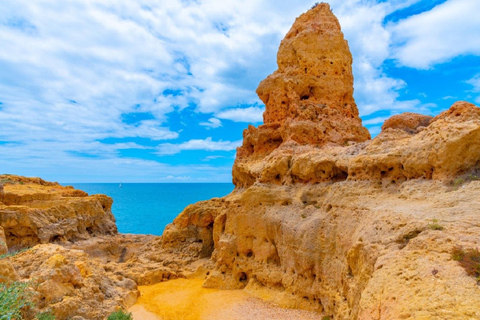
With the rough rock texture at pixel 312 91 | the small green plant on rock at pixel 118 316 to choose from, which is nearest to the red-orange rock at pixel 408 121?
the rough rock texture at pixel 312 91

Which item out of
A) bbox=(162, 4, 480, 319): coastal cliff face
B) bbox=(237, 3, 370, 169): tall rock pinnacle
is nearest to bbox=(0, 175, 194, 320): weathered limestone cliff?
bbox=(162, 4, 480, 319): coastal cliff face

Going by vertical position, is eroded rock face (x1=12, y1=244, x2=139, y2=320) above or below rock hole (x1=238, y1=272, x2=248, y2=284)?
above

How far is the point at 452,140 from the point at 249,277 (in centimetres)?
1332

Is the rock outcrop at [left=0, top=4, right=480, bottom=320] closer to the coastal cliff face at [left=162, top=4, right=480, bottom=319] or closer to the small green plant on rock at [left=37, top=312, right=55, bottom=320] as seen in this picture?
the coastal cliff face at [left=162, top=4, right=480, bottom=319]

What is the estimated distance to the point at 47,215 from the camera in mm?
21734

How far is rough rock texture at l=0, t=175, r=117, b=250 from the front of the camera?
65.5 ft

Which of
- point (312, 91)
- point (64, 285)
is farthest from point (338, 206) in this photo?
point (64, 285)

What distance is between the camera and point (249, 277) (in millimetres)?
18047

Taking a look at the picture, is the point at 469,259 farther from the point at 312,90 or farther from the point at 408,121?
the point at 312,90

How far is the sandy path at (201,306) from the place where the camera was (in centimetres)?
1429

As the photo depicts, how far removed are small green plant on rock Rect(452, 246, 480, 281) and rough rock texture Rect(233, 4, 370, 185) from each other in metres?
12.6

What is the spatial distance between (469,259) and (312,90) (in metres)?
16.6

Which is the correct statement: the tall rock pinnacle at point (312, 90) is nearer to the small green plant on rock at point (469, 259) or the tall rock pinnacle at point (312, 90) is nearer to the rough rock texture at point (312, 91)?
the rough rock texture at point (312, 91)

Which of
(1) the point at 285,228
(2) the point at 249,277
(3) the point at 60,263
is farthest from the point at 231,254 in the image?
(3) the point at 60,263
